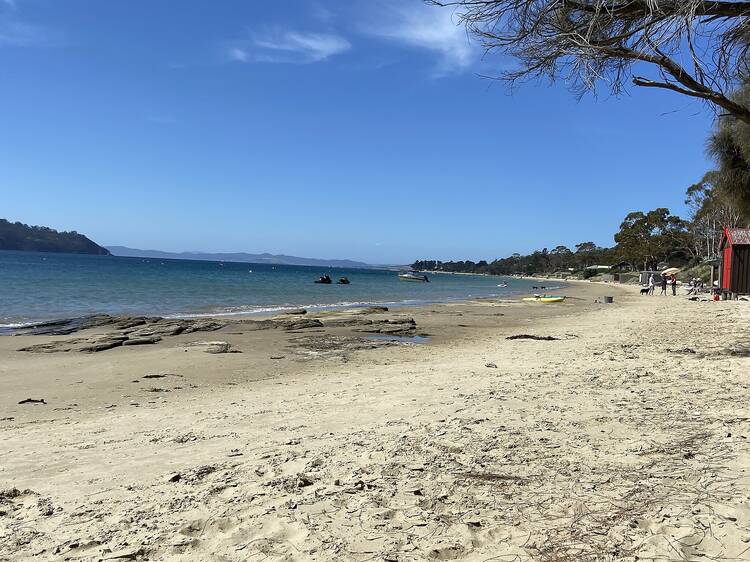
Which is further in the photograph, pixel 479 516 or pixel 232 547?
pixel 479 516

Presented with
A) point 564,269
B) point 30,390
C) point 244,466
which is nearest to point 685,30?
point 244,466

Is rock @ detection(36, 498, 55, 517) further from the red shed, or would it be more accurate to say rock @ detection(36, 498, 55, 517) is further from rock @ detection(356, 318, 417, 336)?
the red shed

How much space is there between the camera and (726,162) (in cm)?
2031

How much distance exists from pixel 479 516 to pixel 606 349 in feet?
30.2

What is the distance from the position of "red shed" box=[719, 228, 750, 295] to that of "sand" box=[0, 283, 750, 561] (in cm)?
1853

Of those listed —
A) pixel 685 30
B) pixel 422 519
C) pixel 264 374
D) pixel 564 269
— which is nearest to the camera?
pixel 422 519

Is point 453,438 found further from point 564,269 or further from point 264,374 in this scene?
point 564,269

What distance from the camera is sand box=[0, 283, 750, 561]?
10.3 feet

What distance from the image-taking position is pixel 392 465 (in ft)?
14.1

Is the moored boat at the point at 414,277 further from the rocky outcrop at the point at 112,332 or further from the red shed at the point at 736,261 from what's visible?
the rocky outcrop at the point at 112,332

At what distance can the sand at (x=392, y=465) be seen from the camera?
3133 mm

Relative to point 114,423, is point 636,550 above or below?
above

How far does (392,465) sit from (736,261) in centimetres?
2781

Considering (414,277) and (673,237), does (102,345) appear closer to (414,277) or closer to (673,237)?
(414,277)
